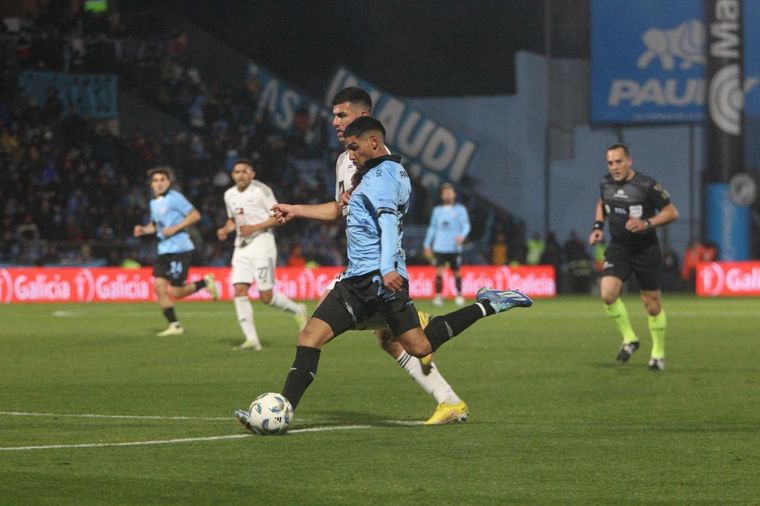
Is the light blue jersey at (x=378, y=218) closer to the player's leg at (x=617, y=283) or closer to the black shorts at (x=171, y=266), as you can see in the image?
the player's leg at (x=617, y=283)

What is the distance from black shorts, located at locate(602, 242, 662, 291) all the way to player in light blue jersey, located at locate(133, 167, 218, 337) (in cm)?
680

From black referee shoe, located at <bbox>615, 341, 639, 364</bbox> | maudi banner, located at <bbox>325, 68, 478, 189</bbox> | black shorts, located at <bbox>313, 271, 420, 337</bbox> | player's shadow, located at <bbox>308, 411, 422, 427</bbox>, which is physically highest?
maudi banner, located at <bbox>325, 68, 478, 189</bbox>

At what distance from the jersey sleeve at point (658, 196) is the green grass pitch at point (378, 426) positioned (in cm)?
178

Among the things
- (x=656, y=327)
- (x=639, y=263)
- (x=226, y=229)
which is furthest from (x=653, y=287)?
(x=226, y=229)

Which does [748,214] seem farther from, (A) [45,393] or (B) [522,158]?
(A) [45,393]

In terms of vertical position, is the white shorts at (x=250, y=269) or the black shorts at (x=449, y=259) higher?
the white shorts at (x=250, y=269)

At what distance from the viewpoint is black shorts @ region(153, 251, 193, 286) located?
20.2 m

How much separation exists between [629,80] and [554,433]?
32851mm

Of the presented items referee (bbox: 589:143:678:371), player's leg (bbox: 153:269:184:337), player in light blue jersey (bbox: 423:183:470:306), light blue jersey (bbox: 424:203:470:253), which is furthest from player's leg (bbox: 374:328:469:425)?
light blue jersey (bbox: 424:203:470:253)

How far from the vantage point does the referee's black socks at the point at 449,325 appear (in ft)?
32.0

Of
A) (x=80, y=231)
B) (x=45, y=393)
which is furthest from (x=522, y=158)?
(x=45, y=393)

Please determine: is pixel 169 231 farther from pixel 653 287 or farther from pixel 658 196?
pixel 658 196

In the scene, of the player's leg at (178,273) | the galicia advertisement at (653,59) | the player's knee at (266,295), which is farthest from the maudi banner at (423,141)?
the player's knee at (266,295)

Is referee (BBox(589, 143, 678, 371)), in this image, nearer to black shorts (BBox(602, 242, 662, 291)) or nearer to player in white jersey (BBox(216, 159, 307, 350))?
black shorts (BBox(602, 242, 662, 291))
